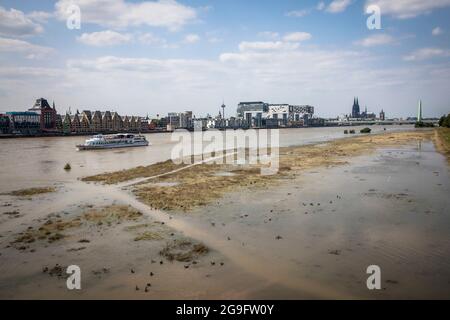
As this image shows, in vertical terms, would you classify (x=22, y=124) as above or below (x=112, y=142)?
above

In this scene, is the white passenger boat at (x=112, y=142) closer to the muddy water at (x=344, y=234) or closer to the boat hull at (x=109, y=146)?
the boat hull at (x=109, y=146)

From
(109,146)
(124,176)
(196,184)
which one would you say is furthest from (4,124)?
(196,184)

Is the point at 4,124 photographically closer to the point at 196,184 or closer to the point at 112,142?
the point at 112,142

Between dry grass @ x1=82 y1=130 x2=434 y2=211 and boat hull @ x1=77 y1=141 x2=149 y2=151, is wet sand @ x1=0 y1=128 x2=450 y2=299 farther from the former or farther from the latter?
boat hull @ x1=77 y1=141 x2=149 y2=151

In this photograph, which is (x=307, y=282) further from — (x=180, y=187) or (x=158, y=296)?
(x=180, y=187)

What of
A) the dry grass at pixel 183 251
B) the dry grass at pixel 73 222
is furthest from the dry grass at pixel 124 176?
the dry grass at pixel 183 251

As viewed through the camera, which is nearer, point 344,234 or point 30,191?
point 344,234
